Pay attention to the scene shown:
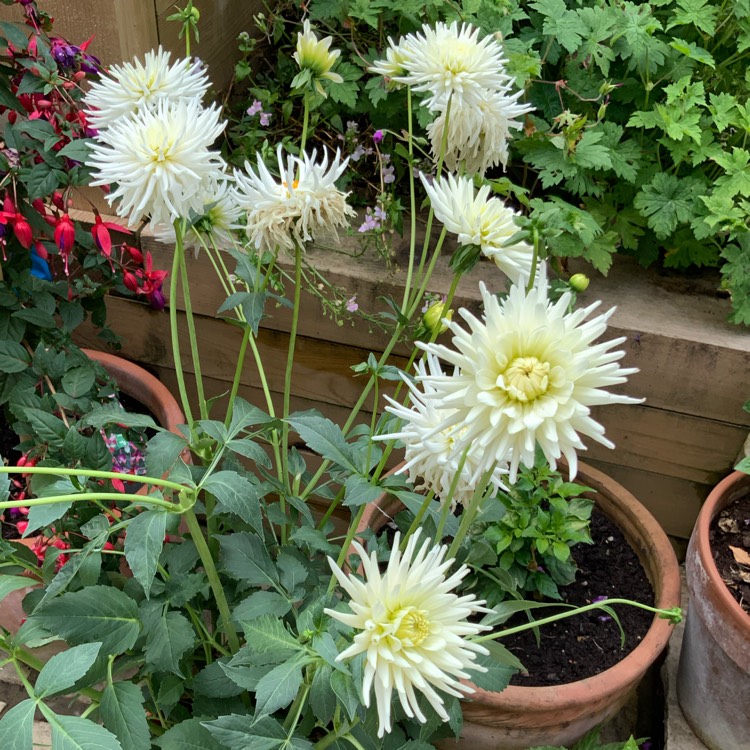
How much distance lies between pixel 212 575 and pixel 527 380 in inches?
16.9

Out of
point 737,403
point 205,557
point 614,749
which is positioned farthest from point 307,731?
point 737,403

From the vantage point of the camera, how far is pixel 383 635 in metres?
0.52

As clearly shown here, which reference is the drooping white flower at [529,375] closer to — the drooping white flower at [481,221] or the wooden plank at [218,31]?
the drooping white flower at [481,221]

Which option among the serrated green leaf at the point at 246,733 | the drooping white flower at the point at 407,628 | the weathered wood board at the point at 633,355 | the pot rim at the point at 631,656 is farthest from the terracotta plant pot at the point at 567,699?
the drooping white flower at the point at 407,628

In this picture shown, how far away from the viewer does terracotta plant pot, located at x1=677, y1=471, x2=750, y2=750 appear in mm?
980

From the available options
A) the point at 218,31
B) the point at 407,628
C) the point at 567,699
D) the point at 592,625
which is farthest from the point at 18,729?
the point at 218,31

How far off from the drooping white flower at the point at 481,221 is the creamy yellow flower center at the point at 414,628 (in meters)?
0.29

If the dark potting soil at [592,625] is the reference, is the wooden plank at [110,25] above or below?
above

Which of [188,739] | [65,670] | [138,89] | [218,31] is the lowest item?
[188,739]

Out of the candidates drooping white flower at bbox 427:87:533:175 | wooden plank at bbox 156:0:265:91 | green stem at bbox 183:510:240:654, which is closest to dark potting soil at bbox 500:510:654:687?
green stem at bbox 183:510:240:654

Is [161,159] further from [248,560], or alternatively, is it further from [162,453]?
[248,560]

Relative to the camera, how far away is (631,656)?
3.24 ft

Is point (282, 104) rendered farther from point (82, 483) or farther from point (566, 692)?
point (566, 692)

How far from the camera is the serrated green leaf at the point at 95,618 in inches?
29.3
